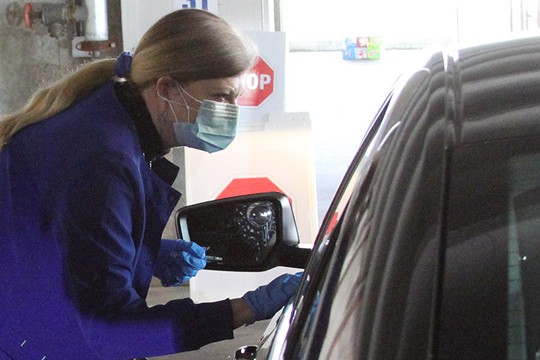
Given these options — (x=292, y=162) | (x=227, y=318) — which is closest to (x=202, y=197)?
(x=292, y=162)

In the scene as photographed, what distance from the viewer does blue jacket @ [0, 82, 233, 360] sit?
1.94 m

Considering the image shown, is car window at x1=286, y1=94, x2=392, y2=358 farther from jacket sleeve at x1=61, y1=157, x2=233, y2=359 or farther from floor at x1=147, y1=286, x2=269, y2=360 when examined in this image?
floor at x1=147, y1=286, x2=269, y2=360

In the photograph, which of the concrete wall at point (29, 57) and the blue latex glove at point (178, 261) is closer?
the blue latex glove at point (178, 261)

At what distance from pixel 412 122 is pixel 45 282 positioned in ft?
3.87

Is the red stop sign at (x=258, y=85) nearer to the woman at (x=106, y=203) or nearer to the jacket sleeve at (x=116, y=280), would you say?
the woman at (x=106, y=203)

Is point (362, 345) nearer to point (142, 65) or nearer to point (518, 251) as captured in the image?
point (518, 251)

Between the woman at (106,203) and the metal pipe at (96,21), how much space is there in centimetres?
288

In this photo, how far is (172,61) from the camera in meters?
2.15

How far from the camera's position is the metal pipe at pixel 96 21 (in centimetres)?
504

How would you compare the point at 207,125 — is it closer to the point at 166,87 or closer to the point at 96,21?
the point at 166,87

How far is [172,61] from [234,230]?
0.46 metres

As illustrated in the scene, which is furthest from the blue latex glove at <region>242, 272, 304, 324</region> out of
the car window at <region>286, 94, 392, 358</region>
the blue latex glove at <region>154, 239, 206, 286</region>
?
the car window at <region>286, 94, 392, 358</region>

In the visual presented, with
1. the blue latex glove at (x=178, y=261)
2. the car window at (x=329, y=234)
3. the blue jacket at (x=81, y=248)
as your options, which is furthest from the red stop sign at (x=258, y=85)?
the car window at (x=329, y=234)

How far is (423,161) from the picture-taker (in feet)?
3.43
